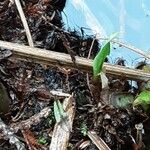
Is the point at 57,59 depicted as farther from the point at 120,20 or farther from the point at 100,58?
the point at 120,20

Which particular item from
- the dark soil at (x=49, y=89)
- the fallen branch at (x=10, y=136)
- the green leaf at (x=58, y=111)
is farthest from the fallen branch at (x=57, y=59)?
the fallen branch at (x=10, y=136)

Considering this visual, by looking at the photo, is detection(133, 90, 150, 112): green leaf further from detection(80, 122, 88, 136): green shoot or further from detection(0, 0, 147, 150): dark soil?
detection(80, 122, 88, 136): green shoot

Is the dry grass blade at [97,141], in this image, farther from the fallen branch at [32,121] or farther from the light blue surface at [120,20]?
the light blue surface at [120,20]

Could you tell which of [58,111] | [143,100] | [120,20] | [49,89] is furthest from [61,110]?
[120,20]

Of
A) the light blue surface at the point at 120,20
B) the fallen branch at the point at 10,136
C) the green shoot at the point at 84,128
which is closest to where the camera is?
the fallen branch at the point at 10,136

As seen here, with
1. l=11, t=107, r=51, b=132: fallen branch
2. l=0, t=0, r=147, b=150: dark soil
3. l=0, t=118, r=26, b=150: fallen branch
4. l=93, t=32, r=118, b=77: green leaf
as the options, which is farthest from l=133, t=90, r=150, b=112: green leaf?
l=0, t=118, r=26, b=150: fallen branch

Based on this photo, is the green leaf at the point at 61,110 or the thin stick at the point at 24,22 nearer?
the green leaf at the point at 61,110

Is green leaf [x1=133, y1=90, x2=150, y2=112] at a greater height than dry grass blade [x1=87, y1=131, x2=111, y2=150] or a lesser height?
greater
